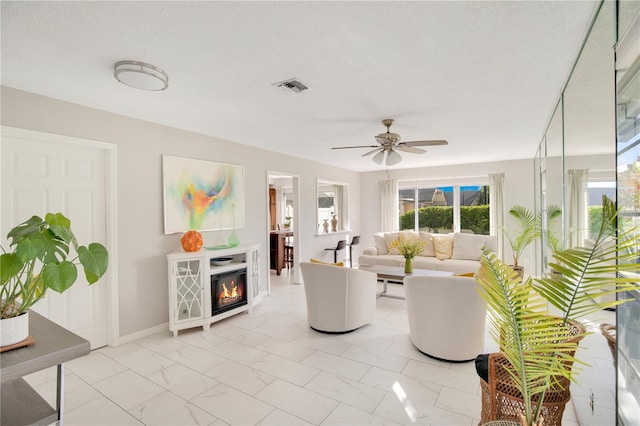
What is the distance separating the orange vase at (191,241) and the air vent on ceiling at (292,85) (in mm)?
2139

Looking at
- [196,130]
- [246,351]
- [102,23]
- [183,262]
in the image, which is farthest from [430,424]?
[196,130]

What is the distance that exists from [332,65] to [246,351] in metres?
2.77

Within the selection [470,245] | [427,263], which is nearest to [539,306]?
[427,263]

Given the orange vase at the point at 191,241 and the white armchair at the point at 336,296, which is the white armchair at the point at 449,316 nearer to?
the white armchair at the point at 336,296

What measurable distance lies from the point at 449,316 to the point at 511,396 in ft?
3.85

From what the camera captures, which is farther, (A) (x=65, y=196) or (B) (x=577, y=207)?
A: (A) (x=65, y=196)

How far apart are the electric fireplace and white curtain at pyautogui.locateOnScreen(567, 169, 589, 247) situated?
3.53 meters

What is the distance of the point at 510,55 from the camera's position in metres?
2.08

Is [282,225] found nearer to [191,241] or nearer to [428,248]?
[428,248]

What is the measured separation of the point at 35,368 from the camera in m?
1.07

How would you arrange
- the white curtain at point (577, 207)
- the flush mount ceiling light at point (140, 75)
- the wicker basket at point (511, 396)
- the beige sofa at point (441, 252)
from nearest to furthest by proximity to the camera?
the wicker basket at point (511, 396), the white curtain at point (577, 207), the flush mount ceiling light at point (140, 75), the beige sofa at point (441, 252)

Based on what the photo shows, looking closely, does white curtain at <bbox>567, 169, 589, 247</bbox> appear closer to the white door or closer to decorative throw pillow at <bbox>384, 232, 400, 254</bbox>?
the white door

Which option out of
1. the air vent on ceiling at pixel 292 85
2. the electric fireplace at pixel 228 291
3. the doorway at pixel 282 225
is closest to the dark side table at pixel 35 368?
the air vent on ceiling at pixel 292 85

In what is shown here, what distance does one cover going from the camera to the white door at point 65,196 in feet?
8.59
